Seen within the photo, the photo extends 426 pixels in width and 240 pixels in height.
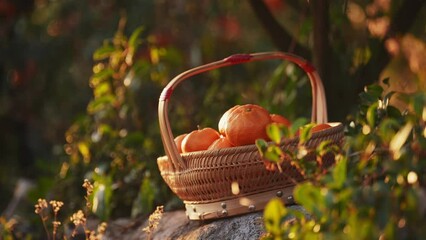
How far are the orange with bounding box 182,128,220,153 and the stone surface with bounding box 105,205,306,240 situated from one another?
0.22 m

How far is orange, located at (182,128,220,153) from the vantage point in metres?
2.61

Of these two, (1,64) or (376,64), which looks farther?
(1,64)

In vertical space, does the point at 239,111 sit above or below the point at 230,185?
above

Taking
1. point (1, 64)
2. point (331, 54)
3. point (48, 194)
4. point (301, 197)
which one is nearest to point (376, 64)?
point (331, 54)

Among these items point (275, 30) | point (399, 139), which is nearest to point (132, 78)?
point (275, 30)

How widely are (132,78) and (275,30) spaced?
675mm

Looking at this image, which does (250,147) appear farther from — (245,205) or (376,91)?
(376,91)

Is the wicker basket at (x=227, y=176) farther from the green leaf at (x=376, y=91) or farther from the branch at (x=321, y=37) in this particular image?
the branch at (x=321, y=37)

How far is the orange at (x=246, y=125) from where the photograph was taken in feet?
8.09

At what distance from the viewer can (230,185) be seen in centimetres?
246

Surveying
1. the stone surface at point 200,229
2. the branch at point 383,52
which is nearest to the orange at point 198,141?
the stone surface at point 200,229

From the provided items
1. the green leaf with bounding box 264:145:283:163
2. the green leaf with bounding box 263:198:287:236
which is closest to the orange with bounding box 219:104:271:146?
the green leaf with bounding box 264:145:283:163

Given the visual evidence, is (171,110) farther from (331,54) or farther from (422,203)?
(422,203)

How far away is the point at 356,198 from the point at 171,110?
8.98 ft
